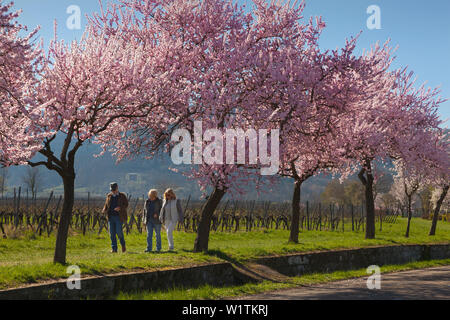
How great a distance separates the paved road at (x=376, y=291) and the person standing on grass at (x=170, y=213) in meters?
5.43

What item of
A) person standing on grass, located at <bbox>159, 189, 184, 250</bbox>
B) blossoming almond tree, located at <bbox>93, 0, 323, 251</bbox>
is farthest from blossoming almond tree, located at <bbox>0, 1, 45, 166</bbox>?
person standing on grass, located at <bbox>159, 189, 184, 250</bbox>

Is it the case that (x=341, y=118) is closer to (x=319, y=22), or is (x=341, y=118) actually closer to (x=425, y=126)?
(x=319, y=22)

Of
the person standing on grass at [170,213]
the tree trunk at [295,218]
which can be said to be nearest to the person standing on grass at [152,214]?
the person standing on grass at [170,213]

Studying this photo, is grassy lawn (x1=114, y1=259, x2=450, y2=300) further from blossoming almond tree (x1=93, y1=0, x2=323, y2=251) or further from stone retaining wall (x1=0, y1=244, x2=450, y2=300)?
blossoming almond tree (x1=93, y1=0, x2=323, y2=251)

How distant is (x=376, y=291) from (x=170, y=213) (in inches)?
294

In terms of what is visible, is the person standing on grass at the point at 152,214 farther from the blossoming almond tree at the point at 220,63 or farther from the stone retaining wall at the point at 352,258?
the stone retaining wall at the point at 352,258

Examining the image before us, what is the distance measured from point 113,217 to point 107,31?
639 centimetres

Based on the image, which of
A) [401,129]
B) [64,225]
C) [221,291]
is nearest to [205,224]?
[221,291]

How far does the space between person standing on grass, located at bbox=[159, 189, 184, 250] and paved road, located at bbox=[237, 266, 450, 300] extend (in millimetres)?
5431

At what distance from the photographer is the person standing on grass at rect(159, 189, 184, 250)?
16.8 meters

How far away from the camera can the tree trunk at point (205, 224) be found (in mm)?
16625

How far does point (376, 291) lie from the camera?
39.5 ft
